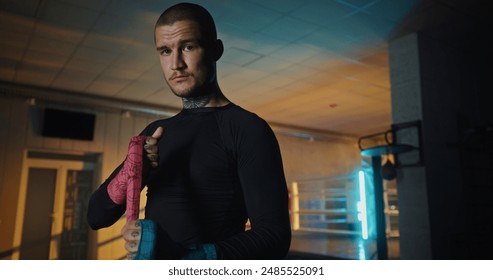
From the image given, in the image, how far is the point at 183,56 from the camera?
0.81 m

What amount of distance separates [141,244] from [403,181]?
11.6ft

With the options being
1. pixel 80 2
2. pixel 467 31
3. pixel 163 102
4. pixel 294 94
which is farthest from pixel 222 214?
pixel 163 102

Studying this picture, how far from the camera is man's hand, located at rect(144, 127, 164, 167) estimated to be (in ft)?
2.17

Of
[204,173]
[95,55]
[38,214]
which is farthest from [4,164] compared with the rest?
[204,173]

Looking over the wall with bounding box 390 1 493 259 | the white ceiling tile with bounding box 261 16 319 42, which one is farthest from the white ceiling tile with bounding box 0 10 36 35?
the wall with bounding box 390 1 493 259

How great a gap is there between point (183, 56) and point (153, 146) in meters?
0.26

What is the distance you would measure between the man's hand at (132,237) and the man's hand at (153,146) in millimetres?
147

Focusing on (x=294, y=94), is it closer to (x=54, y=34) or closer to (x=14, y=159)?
(x=54, y=34)

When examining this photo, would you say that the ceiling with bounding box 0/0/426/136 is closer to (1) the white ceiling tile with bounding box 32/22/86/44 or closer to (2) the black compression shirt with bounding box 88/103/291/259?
(1) the white ceiling tile with bounding box 32/22/86/44

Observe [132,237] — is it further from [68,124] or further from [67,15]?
[68,124]

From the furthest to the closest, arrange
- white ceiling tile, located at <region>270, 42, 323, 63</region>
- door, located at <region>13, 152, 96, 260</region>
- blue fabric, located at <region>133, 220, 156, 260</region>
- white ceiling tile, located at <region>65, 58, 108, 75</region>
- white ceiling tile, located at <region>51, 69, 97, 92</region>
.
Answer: door, located at <region>13, 152, 96, 260</region>, white ceiling tile, located at <region>51, 69, 97, 92</region>, white ceiling tile, located at <region>65, 58, 108, 75</region>, white ceiling tile, located at <region>270, 42, 323, 63</region>, blue fabric, located at <region>133, 220, 156, 260</region>

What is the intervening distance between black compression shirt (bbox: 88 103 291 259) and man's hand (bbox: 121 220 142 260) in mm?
110

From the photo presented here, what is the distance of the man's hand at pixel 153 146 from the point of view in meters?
0.66

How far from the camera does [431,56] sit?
3699 millimetres
